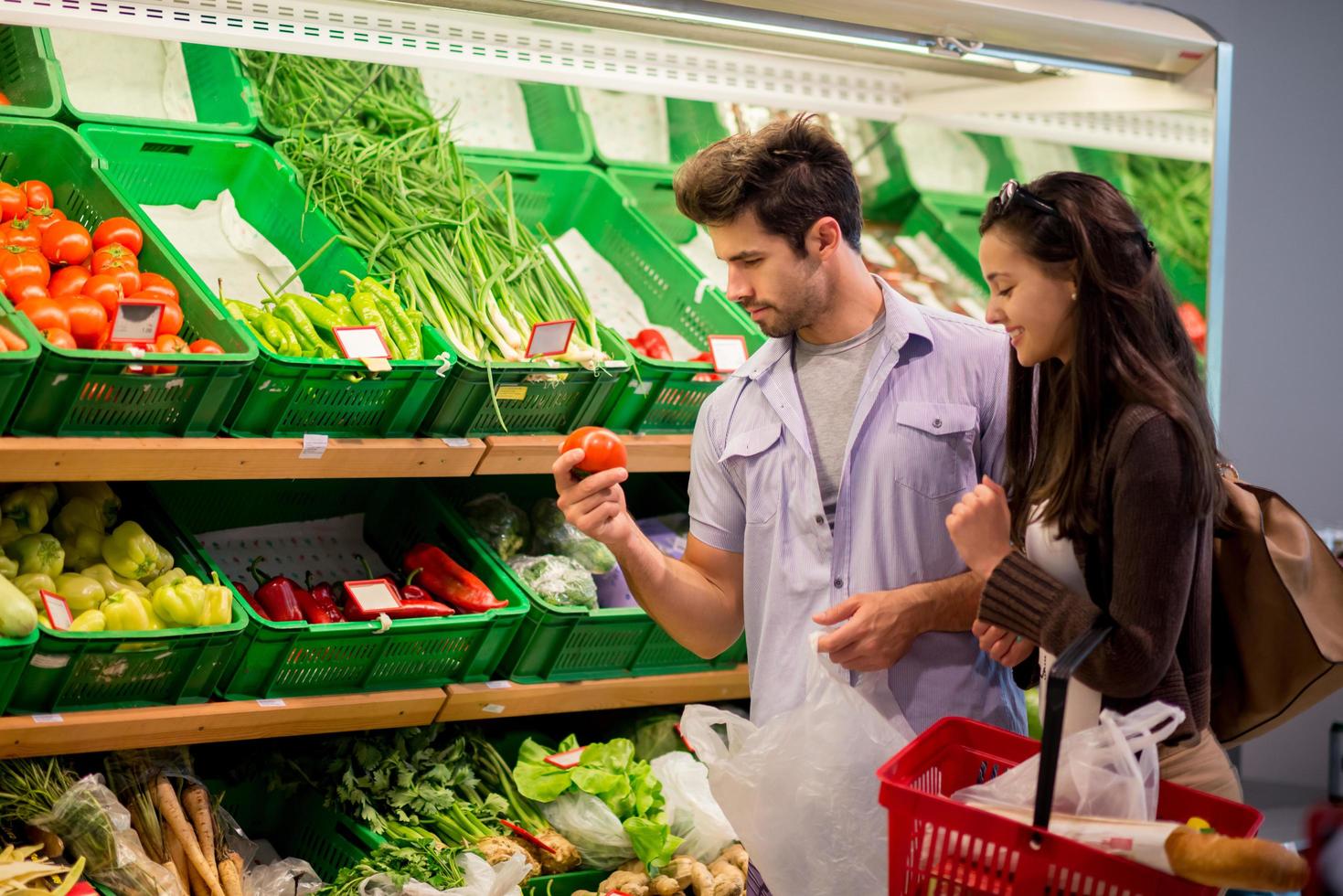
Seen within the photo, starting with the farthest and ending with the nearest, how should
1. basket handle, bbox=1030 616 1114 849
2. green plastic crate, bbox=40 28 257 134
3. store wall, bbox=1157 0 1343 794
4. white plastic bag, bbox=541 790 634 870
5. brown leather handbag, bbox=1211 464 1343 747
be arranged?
store wall, bbox=1157 0 1343 794 → green plastic crate, bbox=40 28 257 134 → white plastic bag, bbox=541 790 634 870 → brown leather handbag, bbox=1211 464 1343 747 → basket handle, bbox=1030 616 1114 849

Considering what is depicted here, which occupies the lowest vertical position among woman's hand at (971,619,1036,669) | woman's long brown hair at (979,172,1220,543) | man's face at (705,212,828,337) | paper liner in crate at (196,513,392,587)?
paper liner in crate at (196,513,392,587)

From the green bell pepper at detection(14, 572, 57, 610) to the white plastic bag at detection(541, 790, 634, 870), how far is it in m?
1.32

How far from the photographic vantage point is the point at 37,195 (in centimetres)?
328

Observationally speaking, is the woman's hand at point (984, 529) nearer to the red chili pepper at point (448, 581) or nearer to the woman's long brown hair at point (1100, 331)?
the woman's long brown hair at point (1100, 331)

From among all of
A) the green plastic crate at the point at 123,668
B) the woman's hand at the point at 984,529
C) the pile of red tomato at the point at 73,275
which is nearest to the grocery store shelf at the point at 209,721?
the green plastic crate at the point at 123,668

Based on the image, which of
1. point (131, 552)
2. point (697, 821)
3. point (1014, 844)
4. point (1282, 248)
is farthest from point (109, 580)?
point (1282, 248)

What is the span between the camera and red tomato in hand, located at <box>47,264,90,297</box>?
3.00m

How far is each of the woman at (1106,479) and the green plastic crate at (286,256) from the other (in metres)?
1.53

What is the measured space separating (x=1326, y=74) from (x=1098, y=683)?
413cm

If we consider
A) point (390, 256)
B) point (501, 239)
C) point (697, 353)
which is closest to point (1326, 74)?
point (697, 353)

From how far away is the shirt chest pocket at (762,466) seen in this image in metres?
2.51

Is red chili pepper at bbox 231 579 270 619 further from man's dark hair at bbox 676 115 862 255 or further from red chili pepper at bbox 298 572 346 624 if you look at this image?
man's dark hair at bbox 676 115 862 255

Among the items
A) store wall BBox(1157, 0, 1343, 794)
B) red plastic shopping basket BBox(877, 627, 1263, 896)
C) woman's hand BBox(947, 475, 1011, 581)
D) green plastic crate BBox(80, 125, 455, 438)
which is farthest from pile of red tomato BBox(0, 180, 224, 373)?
store wall BBox(1157, 0, 1343, 794)

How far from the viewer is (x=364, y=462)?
312 cm
